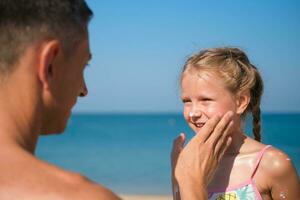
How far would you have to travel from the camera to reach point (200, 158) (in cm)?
265

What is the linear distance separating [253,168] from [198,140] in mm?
649

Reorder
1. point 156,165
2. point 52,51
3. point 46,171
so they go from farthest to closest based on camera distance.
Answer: point 156,165, point 52,51, point 46,171

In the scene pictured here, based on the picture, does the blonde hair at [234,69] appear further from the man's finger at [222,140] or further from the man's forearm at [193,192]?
the man's forearm at [193,192]

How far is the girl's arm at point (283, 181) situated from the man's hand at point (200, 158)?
41 centimetres

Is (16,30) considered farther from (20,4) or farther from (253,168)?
(253,168)

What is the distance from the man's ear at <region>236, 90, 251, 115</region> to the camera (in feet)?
11.2

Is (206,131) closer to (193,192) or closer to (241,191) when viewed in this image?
(193,192)

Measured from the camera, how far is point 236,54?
3572 millimetres

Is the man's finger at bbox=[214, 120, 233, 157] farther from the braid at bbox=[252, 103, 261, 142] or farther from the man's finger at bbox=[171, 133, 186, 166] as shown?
the braid at bbox=[252, 103, 261, 142]

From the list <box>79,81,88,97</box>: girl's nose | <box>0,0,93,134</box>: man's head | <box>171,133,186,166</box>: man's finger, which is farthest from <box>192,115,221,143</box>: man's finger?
Result: <box>0,0,93,134</box>: man's head

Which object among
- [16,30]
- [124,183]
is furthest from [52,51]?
[124,183]

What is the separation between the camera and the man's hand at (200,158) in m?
2.52

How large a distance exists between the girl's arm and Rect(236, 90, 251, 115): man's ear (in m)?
0.45

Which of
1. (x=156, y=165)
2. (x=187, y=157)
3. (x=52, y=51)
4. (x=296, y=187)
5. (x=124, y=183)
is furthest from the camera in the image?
(x=156, y=165)
